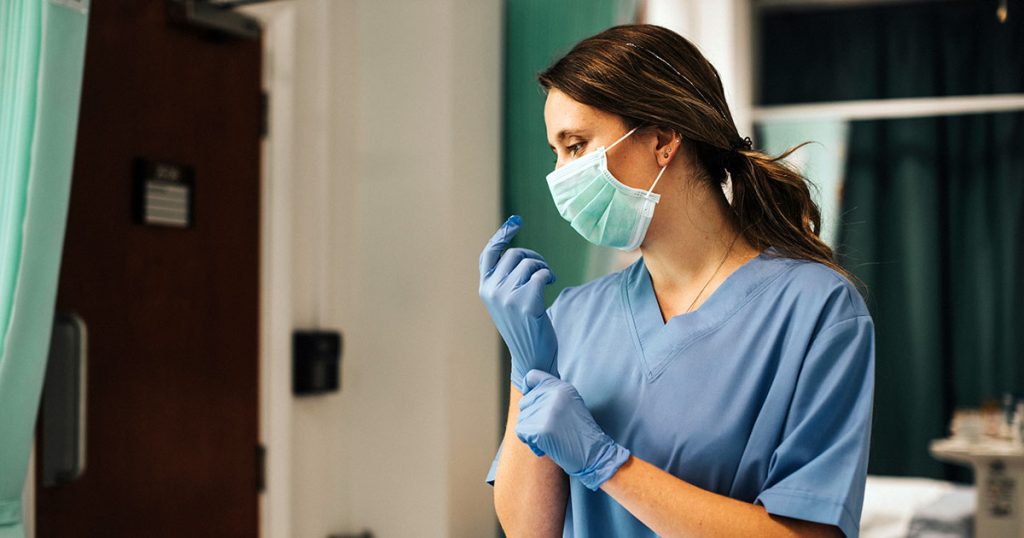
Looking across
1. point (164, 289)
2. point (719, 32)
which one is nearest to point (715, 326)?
point (164, 289)

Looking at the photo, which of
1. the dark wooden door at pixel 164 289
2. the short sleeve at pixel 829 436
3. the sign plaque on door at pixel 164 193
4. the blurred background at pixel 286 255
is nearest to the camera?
the short sleeve at pixel 829 436

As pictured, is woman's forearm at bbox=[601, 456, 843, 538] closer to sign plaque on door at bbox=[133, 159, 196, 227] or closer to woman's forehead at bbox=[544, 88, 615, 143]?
woman's forehead at bbox=[544, 88, 615, 143]

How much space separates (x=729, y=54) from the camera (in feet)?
11.9

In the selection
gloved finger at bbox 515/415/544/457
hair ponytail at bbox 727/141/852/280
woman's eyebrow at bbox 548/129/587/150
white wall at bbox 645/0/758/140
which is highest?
white wall at bbox 645/0/758/140

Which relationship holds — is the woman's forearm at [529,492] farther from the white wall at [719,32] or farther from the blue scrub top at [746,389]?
the white wall at [719,32]

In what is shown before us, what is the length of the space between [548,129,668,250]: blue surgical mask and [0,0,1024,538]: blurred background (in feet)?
2.91

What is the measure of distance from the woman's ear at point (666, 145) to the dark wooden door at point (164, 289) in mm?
1191

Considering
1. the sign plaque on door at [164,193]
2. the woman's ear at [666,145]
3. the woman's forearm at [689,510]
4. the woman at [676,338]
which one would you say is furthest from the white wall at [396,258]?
the woman's forearm at [689,510]

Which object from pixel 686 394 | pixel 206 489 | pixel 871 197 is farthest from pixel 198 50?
pixel 871 197

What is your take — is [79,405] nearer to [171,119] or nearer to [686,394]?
[171,119]

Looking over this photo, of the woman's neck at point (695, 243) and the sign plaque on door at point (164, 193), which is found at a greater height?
the sign plaque on door at point (164, 193)

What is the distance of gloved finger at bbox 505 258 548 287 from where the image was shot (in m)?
1.16

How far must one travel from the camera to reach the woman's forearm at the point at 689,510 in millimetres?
1010

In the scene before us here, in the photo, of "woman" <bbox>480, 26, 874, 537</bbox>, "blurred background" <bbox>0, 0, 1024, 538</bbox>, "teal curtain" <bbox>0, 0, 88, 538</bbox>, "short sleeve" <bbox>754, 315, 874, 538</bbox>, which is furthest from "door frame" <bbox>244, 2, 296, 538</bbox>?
"short sleeve" <bbox>754, 315, 874, 538</bbox>
